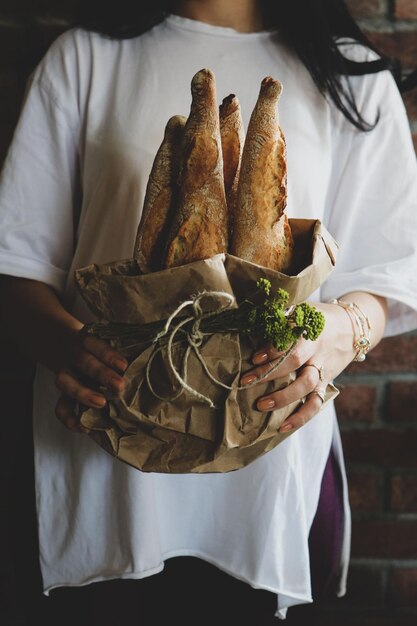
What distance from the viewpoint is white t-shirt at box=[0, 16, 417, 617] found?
2.59 ft

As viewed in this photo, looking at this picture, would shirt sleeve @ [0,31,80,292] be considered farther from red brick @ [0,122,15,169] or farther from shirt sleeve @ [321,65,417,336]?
shirt sleeve @ [321,65,417,336]

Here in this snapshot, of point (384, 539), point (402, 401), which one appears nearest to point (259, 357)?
point (402, 401)

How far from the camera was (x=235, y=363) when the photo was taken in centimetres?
57

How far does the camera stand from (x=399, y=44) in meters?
1.01

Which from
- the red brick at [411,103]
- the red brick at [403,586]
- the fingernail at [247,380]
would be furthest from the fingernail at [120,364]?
the red brick at [403,586]

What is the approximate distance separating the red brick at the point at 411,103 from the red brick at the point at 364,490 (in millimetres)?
600

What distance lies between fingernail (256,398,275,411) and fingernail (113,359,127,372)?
13 centimetres

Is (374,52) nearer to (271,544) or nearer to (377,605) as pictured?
(271,544)

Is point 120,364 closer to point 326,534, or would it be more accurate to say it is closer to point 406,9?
point 326,534

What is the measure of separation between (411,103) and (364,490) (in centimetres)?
65

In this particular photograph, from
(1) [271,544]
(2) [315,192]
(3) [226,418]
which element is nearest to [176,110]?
(2) [315,192]

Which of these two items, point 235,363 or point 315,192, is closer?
point 235,363

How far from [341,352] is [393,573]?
25.4 inches

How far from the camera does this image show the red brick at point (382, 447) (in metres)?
1.12
